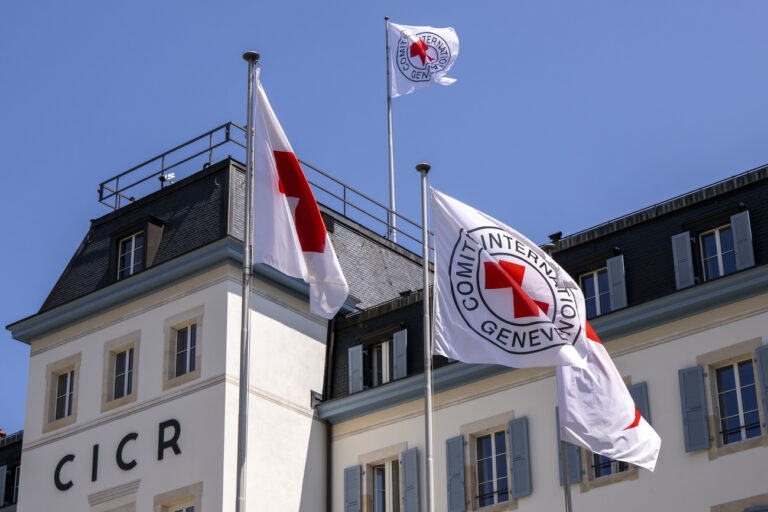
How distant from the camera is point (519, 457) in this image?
33.1 meters

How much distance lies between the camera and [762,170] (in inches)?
1235

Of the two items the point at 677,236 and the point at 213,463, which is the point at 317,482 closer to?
the point at 213,463

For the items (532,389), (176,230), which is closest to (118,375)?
(176,230)

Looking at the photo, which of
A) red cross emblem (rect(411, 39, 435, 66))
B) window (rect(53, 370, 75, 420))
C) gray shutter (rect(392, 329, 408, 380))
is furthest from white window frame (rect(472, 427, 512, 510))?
red cross emblem (rect(411, 39, 435, 66))

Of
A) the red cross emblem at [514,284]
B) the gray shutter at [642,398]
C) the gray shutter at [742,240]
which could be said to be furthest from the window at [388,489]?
the red cross emblem at [514,284]

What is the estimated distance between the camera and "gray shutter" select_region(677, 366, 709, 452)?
30438mm

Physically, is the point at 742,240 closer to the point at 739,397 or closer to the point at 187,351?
the point at 739,397

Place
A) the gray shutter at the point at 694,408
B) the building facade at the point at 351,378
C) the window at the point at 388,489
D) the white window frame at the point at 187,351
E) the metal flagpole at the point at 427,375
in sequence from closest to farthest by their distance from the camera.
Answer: the metal flagpole at the point at 427,375 < the gray shutter at the point at 694,408 < the building facade at the point at 351,378 < the window at the point at 388,489 < the white window frame at the point at 187,351

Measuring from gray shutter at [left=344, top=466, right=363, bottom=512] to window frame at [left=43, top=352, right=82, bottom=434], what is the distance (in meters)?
6.97

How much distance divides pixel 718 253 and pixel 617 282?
233cm

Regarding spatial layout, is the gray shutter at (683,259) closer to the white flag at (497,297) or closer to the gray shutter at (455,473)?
the white flag at (497,297)

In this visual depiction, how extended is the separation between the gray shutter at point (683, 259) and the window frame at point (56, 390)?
1512 cm

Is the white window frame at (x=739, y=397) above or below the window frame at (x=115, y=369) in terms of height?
below

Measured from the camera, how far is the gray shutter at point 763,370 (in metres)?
29.8
